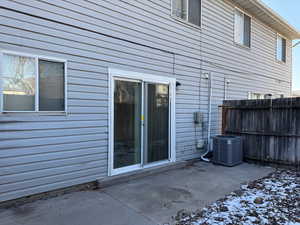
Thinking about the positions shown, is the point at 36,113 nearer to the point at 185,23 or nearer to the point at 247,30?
the point at 185,23

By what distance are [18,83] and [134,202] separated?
8.21 feet

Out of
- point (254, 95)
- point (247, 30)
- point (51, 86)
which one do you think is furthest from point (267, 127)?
point (51, 86)

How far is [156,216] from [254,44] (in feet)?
25.6

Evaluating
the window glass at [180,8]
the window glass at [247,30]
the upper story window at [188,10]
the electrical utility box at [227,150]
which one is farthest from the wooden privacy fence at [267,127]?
the window glass at [247,30]

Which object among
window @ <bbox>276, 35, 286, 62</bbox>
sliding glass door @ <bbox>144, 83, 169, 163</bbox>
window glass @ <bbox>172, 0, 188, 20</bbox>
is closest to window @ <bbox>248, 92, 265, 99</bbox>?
window @ <bbox>276, 35, 286, 62</bbox>

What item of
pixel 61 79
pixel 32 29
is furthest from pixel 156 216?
pixel 32 29

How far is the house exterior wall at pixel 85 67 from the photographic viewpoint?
3.08 m

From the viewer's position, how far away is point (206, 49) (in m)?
6.21

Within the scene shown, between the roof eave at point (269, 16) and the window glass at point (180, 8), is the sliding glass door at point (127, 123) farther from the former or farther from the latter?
the roof eave at point (269, 16)

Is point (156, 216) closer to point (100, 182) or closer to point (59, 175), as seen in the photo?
point (100, 182)

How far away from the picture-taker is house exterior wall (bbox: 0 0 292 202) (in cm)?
308

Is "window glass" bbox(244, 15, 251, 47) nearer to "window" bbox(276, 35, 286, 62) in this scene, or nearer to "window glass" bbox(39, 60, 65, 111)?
"window" bbox(276, 35, 286, 62)

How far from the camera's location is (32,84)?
3.18 meters

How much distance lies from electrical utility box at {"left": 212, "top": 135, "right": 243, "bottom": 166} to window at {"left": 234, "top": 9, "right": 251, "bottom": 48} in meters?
3.85
